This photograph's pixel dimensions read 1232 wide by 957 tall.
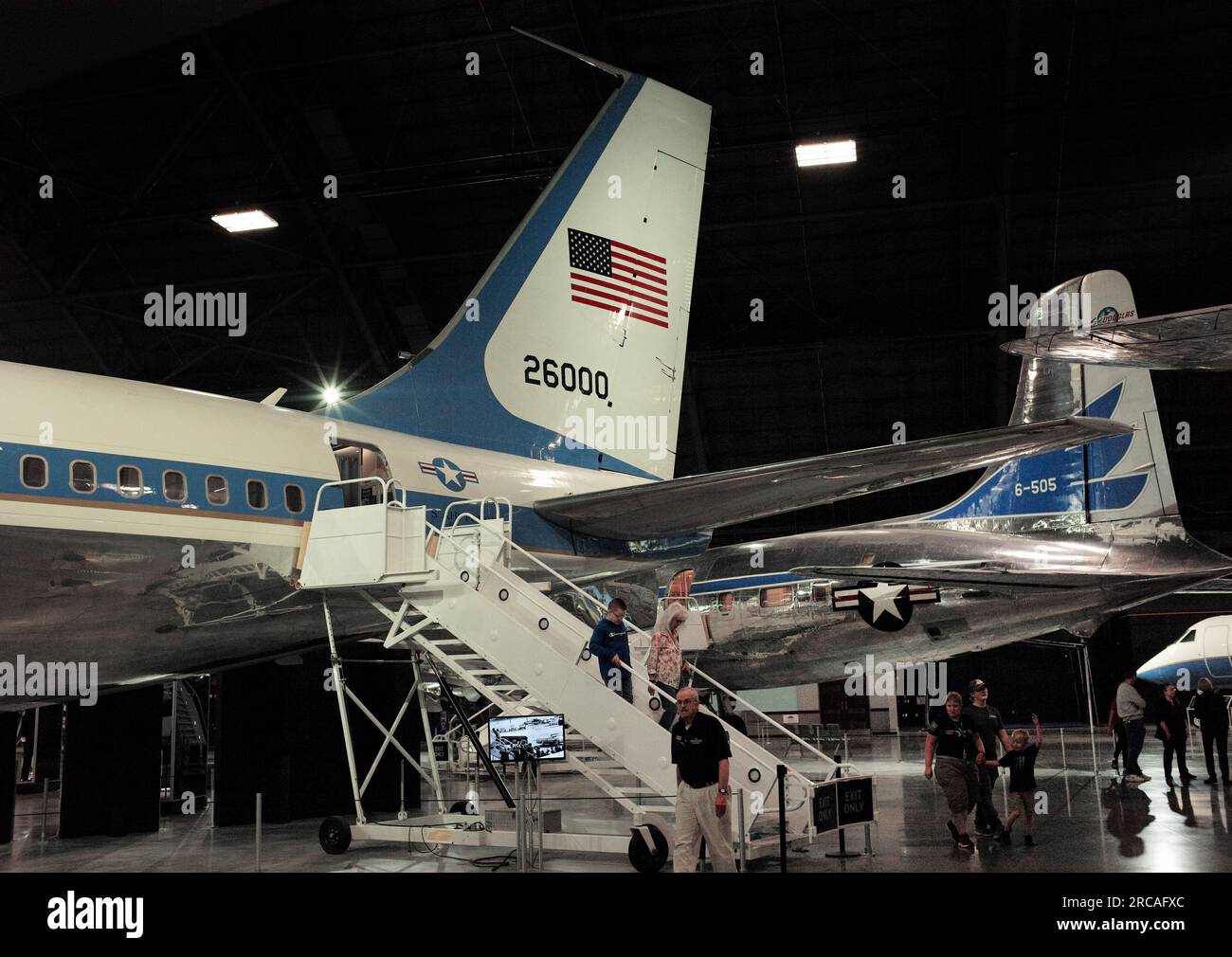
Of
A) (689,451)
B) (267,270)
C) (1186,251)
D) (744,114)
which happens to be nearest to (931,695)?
(689,451)

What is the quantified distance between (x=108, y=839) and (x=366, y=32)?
67.2 feet

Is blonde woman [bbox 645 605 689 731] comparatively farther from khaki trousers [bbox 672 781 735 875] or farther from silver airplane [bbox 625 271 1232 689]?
silver airplane [bbox 625 271 1232 689]

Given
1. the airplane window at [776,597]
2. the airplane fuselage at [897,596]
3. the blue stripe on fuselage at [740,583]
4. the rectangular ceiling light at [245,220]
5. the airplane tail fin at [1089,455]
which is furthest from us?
the rectangular ceiling light at [245,220]

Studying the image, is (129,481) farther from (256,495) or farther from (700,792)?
(700,792)

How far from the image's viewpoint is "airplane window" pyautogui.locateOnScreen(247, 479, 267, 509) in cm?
1210

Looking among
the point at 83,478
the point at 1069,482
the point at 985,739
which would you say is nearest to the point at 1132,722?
the point at 1069,482

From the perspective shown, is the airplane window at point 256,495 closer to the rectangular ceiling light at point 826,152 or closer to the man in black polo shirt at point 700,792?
the man in black polo shirt at point 700,792

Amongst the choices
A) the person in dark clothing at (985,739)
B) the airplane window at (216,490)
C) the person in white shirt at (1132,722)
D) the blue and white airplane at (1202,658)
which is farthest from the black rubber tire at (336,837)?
the blue and white airplane at (1202,658)

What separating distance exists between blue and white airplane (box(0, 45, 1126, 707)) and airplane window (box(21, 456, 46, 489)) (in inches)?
0.8

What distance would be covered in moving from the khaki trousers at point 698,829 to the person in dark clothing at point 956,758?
399 cm

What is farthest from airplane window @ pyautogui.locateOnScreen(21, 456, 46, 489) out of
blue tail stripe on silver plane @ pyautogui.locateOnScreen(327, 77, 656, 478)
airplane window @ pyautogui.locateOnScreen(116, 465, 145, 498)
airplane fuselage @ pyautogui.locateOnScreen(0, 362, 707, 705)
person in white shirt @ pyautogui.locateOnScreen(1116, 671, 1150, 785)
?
person in white shirt @ pyautogui.locateOnScreen(1116, 671, 1150, 785)

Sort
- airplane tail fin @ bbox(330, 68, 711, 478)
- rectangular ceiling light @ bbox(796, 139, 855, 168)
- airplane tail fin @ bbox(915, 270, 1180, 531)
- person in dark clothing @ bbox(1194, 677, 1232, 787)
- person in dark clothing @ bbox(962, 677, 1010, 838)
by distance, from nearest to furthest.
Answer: person in dark clothing @ bbox(962, 677, 1010, 838) < airplane tail fin @ bbox(330, 68, 711, 478) < person in dark clothing @ bbox(1194, 677, 1232, 787) < airplane tail fin @ bbox(915, 270, 1180, 531) < rectangular ceiling light @ bbox(796, 139, 855, 168)

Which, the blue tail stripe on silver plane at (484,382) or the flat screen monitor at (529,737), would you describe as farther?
the blue tail stripe on silver plane at (484,382)

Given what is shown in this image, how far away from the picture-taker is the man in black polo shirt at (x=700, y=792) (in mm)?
10156
